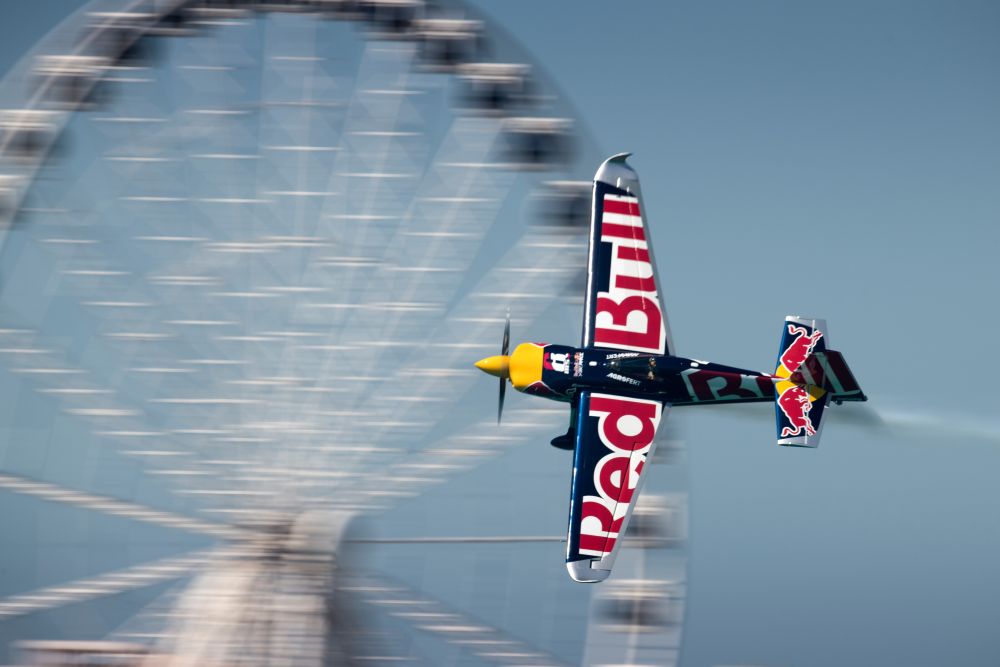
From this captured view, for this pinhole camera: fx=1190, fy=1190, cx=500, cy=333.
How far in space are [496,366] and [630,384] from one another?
2.70 m

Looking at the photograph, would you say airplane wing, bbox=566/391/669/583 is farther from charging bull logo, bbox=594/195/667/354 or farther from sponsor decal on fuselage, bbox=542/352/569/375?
charging bull logo, bbox=594/195/667/354

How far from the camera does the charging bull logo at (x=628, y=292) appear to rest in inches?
965

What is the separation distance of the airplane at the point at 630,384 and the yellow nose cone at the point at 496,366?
2cm

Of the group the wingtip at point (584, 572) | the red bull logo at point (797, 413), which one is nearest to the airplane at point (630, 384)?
the red bull logo at point (797, 413)

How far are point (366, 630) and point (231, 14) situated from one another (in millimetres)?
11917

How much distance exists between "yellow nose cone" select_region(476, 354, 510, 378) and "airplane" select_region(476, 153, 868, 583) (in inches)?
0.8

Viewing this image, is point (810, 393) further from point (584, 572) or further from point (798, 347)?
point (584, 572)

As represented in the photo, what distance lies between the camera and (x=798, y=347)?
24141mm

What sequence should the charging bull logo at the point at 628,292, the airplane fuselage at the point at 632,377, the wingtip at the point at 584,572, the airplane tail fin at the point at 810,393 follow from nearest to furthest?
1. the wingtip at the point at 584,572
2. the airplane tail fin at the point at 810,393
3. the airplane fuselage at the point at 632,377
4. the charging bull logo at the point at 628,292

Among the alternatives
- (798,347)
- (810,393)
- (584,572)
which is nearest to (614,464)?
(584,572)

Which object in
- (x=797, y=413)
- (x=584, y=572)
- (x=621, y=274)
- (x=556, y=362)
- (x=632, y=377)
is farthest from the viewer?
(x=621, y=274)

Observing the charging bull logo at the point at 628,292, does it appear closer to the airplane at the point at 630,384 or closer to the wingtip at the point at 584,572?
the airplane at the point at 630,384

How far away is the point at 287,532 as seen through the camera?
1966cm

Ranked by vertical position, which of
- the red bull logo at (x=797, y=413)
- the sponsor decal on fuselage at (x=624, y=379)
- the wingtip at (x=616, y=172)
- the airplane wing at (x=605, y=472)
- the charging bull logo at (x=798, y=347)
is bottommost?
the airplane wing at (x=605, y=472)
